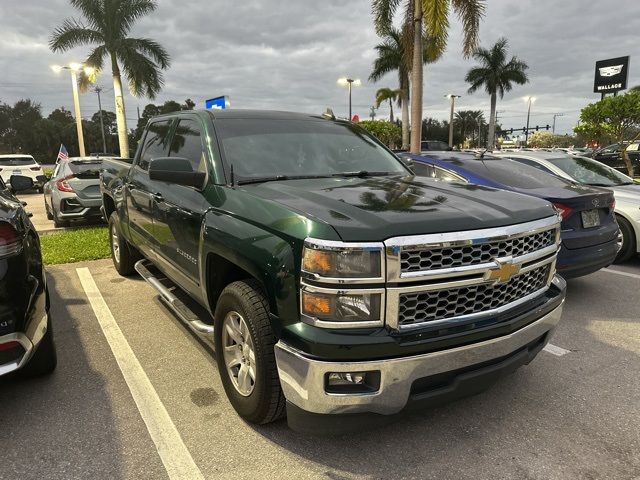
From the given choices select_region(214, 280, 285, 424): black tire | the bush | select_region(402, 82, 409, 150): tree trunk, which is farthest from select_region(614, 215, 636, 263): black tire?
the bush

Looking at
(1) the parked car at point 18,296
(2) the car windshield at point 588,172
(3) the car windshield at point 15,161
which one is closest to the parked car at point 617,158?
(2) the car windshield at point 588,172

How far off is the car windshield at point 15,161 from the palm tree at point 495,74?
3532 centimetres

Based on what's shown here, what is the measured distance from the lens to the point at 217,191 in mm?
3104

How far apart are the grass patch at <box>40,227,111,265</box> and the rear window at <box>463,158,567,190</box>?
18.6 feet

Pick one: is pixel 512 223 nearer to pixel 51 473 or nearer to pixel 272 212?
pixel 272 212

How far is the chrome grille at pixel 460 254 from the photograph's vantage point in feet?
7.28

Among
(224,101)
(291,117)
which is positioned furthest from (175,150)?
(224,101)

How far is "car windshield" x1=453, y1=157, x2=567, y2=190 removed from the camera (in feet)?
18.5

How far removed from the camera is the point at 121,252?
594 centimetres

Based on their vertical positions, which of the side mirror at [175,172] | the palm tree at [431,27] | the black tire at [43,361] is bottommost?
the black tire at [43,361]

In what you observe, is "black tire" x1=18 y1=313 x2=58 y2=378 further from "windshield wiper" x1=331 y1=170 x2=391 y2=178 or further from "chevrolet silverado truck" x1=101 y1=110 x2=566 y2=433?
"windshield wiper" x1=331 y1=170 x2=391 y2=178

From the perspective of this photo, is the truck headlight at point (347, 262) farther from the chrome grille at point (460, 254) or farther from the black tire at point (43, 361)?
the black tire at point (43, 361)

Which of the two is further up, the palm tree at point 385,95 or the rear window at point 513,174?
the palm tree at point 385,95

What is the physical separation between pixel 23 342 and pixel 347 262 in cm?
201
